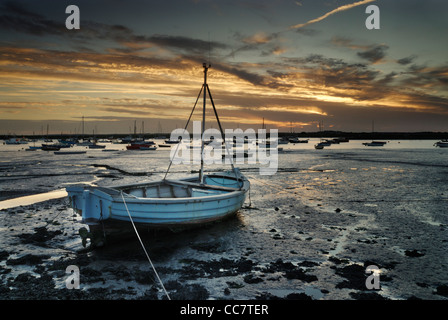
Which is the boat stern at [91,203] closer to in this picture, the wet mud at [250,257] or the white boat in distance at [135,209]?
the white boat in distance at [135,209]

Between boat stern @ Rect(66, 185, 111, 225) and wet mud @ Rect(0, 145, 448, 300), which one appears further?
boat stern @ Rect(66, 185, 111, 225)

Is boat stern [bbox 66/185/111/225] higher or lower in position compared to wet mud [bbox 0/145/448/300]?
higher

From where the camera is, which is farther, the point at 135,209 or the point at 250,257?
the point at 135,209

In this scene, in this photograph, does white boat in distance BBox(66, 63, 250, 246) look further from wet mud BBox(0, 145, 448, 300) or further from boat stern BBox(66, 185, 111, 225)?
wet mud BBox(0, 145, 448, 300)

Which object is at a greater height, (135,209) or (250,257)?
(135,209)

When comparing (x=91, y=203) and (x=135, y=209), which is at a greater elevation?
(x=91, y=203)

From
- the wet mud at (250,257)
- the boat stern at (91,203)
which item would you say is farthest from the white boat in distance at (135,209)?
the wet mud at (250,257)

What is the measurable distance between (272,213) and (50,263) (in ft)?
33.2

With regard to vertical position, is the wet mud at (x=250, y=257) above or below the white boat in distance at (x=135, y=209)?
below

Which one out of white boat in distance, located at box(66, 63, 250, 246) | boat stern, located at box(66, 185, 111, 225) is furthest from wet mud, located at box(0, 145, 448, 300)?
boat stern, located at box(66, 185, 111, 225)

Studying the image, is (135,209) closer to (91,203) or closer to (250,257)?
(91,203)

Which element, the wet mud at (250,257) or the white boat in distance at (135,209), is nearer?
the wet mud at (250,257)

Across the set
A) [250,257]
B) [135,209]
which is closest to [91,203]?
[135,209]

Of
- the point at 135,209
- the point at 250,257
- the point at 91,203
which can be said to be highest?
the point at 91,203
